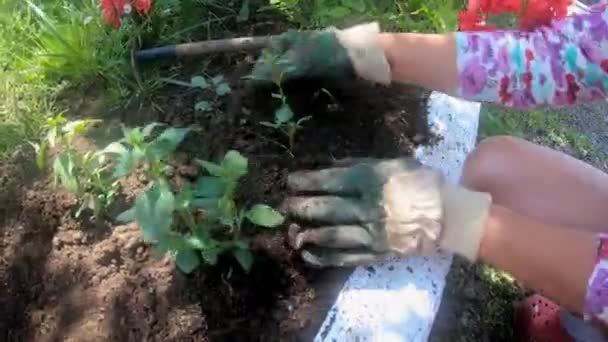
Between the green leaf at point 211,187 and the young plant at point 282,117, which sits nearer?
the green leaf at point 211,187

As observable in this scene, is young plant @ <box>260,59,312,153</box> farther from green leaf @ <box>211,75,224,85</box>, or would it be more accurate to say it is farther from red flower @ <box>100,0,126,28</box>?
red flower @ <box>100,0,126,28</box>

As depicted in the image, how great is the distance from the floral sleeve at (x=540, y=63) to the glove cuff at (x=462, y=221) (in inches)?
14.5

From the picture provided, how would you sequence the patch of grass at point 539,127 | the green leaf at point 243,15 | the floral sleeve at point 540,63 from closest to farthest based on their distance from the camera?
1. the floral sleeve at point 540,63
2. the green leaf at point 243,15
3. the patch of grass at point 539,127

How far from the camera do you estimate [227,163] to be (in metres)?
1.59

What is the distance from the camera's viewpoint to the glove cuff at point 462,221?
163 cm

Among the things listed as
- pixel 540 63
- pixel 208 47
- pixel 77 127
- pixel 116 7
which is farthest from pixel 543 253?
pixel 116 7

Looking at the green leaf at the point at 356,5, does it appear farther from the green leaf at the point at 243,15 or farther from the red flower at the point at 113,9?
the red flower at the point at 113,9

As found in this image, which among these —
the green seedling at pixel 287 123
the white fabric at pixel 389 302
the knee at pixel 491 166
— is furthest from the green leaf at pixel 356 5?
the white fabric at pixel 389 302

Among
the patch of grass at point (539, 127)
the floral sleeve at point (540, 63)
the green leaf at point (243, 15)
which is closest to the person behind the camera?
the floral sleeve at point (540, 63)

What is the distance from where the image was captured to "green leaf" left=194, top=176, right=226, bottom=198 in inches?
63.1

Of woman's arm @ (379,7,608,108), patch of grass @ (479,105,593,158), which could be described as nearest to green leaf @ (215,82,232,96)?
woman's arm @ (379,7,608,108)

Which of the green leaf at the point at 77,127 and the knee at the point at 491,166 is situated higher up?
the green leaf at the point at 77,127

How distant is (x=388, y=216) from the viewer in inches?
64.4

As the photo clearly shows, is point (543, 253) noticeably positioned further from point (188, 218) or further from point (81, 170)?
point (81, 170)
